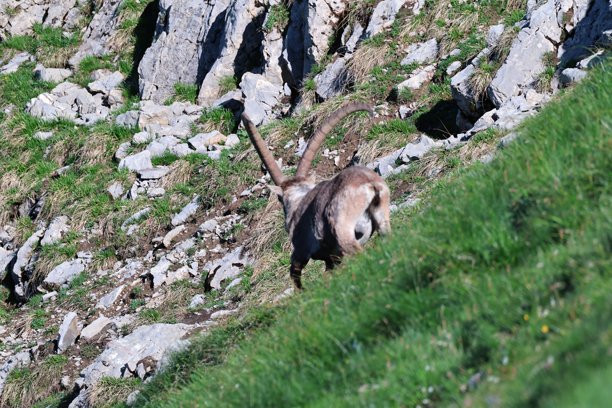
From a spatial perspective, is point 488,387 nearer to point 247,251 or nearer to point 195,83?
point 247,251

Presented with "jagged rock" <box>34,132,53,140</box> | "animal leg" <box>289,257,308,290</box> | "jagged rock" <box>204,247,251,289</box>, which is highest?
"jagged rock" <box>34,132,53,140</box>

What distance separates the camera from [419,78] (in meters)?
16.3

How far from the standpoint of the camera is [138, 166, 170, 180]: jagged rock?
696 inches

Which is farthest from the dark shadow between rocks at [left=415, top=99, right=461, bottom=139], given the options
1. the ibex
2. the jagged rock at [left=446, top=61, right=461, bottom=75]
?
→ the ibex

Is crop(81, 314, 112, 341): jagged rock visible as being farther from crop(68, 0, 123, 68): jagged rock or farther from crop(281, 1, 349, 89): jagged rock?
crop(68, 0, 123, 68): jagged rock

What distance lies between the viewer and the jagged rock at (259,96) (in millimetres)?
18406

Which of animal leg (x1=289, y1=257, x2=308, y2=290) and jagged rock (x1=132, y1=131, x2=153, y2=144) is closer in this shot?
animal leg (x1=289, y1=257, x2=308, y2=290)

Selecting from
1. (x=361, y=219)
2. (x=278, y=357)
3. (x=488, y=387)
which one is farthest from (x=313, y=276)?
(x=488, y=387)

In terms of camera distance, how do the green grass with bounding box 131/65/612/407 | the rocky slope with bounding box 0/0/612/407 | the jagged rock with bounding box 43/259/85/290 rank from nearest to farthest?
the green grass with bounding box 131/65/612/407, the rocky slope with bounding box 0/0/612/407, the jagged rock with bounding box 43/259/85/290

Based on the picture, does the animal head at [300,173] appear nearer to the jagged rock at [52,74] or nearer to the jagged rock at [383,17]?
the jagged rock at [383,17]

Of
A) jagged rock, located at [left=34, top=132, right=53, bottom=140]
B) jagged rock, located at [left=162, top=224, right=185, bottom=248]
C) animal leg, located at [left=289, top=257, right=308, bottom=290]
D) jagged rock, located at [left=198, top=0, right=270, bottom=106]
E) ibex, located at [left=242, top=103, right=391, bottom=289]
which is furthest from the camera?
jagged rock, located at [left=34, top=132, right=53, bottom=140]

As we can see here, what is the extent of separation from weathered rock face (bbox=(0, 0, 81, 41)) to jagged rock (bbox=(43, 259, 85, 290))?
36.3ft

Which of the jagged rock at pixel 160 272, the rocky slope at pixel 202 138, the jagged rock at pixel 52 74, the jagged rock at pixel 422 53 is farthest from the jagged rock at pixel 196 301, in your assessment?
the jagged rock at pixel 52 74

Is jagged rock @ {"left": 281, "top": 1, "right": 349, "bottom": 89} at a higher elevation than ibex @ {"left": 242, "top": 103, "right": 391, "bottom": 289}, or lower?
higher
